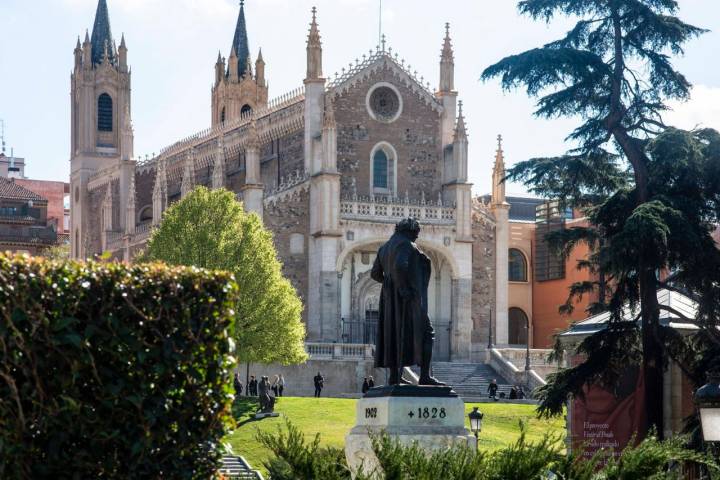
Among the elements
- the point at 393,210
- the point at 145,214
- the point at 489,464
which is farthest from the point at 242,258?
the point at 489,464

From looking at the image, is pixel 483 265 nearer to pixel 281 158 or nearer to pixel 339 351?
pixel 281 158

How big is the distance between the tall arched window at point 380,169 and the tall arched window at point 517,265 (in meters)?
12.0

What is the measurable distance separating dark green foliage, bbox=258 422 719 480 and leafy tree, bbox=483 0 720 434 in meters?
12.8

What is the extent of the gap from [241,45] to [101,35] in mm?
8599

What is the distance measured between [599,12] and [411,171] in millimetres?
34865

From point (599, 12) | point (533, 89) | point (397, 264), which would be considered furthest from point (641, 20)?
point (397, 264)

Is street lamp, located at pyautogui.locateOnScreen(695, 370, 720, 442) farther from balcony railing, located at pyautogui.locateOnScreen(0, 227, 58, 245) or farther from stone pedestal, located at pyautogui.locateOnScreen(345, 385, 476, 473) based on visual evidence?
balcony railing, located at pyautogui.locateOnScreen(0, 227, 58, 245)

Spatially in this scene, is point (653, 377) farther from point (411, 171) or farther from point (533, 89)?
point (411, 171)

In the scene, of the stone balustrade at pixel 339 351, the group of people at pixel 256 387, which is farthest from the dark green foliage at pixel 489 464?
the stone balustrade at pixel 339 351

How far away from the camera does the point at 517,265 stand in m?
75.7

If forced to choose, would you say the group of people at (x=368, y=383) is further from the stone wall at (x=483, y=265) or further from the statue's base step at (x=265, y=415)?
the stone wall at (x=483, y=265)

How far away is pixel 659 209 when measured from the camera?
1108 inches

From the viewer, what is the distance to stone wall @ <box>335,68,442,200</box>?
213 feet

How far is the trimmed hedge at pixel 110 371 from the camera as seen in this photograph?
43.0 ft
